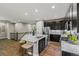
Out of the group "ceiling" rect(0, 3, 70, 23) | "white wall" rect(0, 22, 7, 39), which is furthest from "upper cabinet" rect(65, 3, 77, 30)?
"white wall" rect(0, 22, 7, 39)

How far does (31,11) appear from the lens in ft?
5.61

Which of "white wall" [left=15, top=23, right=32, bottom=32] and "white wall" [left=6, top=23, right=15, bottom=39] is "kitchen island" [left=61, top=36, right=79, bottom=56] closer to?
"white wall" [left=15, top=23, right=32, bottom=32]

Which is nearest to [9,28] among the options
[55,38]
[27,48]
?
[27,48]

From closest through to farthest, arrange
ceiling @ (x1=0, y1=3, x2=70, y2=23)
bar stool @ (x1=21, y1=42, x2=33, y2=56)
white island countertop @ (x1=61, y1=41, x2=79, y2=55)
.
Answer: white island countertop @ (x1=61, y1=41, x2=79, y2=55), ceiling @ (x1=0, y1=3, x2=70, y2=23), bar stool @ (x1=21, y1=42, x2=33, y2=56)

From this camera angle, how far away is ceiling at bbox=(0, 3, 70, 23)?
5.49 feet

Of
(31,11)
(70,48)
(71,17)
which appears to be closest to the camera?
(70,48)

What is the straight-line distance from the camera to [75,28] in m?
1.74

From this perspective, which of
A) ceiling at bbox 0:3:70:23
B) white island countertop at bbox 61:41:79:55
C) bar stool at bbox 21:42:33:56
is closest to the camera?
white island countertop at bbox 61:41:79:55

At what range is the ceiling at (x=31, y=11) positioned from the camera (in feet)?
5.49

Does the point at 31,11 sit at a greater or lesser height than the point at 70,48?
greater

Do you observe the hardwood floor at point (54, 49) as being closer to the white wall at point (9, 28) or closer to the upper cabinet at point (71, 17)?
the upper cabinet at point (71, 17)

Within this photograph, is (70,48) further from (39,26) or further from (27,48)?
(27,48)

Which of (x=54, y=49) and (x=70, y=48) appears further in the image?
(x=54, y=49)

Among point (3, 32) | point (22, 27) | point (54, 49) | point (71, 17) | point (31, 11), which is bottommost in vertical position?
point (54, 49)
